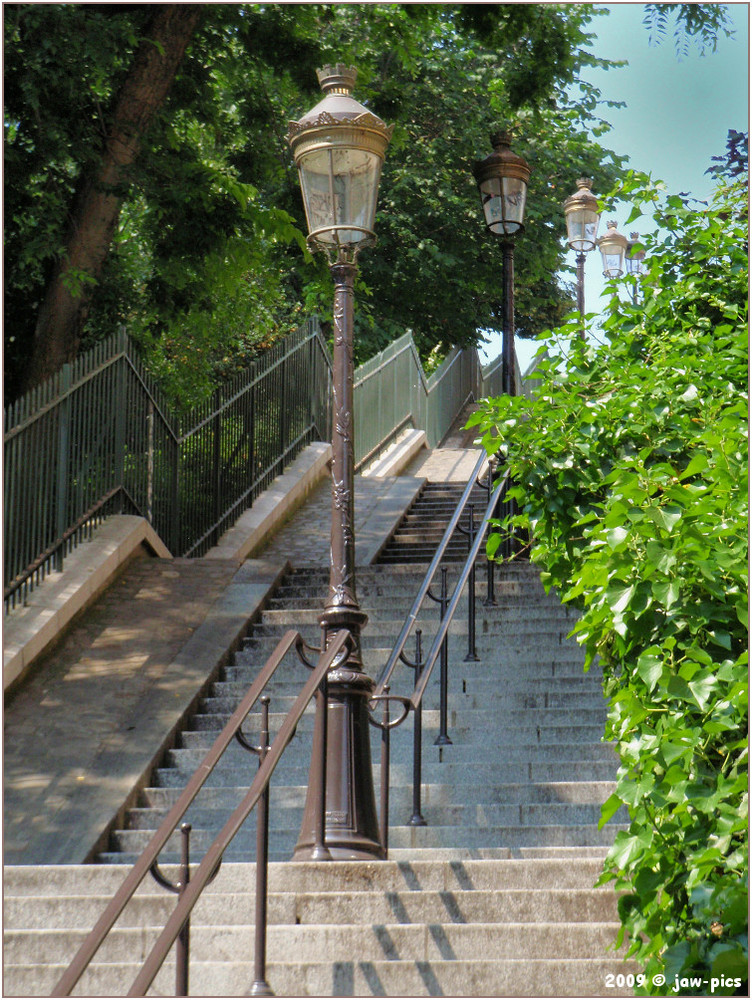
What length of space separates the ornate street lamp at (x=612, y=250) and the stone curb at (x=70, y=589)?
8960 millimetres

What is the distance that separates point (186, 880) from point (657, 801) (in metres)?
1.55

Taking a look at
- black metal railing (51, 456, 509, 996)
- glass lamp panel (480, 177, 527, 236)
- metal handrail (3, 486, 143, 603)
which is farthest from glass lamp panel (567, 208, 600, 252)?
black metal railing (51, 456, 509, 996)

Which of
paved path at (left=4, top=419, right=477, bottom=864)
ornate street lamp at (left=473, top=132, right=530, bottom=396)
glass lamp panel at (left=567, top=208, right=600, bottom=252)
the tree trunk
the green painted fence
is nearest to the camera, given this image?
paved path at (left=4, top=419, right=477, bottom=864)

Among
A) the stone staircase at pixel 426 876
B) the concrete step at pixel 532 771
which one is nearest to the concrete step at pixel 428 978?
the stone staircase at pixel 426 876

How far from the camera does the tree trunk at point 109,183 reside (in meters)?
10.6

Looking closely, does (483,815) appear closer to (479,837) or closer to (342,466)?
(479,837)

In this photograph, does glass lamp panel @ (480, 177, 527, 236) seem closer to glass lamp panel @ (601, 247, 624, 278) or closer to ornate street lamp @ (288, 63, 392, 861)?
ornate street lamp @ (288, 63, 392, 861)

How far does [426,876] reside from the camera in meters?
5.19

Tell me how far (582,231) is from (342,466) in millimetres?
10382

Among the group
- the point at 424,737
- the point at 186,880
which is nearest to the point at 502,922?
the point at 186,880

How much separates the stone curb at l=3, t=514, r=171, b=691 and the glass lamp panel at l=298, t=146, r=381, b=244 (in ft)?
12.8

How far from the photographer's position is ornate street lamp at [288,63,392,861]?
550cm

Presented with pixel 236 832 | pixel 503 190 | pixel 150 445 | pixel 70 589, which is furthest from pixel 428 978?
pixel 503 190

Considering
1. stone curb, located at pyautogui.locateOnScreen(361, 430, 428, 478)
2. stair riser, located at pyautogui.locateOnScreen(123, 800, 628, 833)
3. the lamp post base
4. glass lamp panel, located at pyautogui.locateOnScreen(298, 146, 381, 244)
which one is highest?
glass lamp panel, located at pyautogui.locateOnScreen(298, 146, 381, 244)
